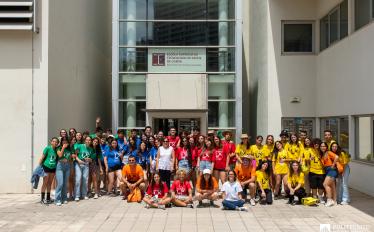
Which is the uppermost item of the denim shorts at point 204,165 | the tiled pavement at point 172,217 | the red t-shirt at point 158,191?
the denim shorts at point 204,165

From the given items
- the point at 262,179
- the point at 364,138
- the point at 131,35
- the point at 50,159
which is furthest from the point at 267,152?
the point at 131,35

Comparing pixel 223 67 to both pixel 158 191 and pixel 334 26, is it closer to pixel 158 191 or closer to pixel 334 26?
pixel 334 26

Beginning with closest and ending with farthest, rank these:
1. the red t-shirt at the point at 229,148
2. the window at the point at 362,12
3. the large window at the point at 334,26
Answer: the red t-shirt at the point at 229,148, the window at the point at 362,12, the large window at the point at 334,26

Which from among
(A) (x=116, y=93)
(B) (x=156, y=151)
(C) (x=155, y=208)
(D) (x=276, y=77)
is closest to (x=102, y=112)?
(A) (x=116, y=93)

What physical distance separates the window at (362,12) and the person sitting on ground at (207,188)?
262 inches

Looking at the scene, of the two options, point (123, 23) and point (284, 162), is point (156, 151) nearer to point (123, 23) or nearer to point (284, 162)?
point (284, 162)

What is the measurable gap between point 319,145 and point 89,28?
12.6 metres

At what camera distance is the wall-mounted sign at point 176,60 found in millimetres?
20078

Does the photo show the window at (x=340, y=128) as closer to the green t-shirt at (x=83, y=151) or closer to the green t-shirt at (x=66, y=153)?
the green t-shirt at (x=83, y=151)

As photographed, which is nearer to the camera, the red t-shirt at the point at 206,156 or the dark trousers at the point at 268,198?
the dark trousers at the point at 268,198

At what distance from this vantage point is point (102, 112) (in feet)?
78.3

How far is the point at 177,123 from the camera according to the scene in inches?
803

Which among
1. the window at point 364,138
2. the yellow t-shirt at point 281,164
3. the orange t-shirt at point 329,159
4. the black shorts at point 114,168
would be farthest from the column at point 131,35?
the orange t-shirt at point 329,159

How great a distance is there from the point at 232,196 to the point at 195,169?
215 centimetres
